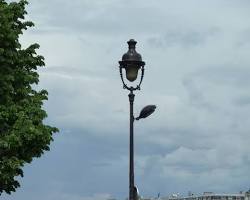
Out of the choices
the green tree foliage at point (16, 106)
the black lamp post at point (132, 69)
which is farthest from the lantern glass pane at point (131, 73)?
the green tree foliage at point (16, 106)

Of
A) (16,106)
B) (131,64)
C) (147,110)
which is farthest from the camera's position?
(16,106)

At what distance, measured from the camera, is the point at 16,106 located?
1184 inches

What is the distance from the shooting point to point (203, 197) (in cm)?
19662

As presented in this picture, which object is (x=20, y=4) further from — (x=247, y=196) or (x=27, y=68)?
(x=247, y=196)

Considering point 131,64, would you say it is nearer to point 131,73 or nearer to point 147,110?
point 131,73

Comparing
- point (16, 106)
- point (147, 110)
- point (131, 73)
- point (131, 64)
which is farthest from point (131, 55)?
point (16, 106)

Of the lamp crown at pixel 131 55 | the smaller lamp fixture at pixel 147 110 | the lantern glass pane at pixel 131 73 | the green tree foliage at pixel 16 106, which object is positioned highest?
the green tree foliage at pixel 16 106

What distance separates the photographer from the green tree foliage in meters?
29.5

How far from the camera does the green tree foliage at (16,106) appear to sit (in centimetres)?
2945

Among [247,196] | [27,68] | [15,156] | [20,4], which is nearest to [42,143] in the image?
[15,156]

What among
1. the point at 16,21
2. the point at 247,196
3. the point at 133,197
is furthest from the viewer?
the point at 247,196

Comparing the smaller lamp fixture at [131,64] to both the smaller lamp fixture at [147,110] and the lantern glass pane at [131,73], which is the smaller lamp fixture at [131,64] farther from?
the smaller lamp fixture at [147,110]

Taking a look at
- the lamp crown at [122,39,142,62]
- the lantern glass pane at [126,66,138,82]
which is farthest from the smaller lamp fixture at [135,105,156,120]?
the lamp crown at [122,39,142,62]

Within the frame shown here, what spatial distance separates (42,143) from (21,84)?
8.92 ft
